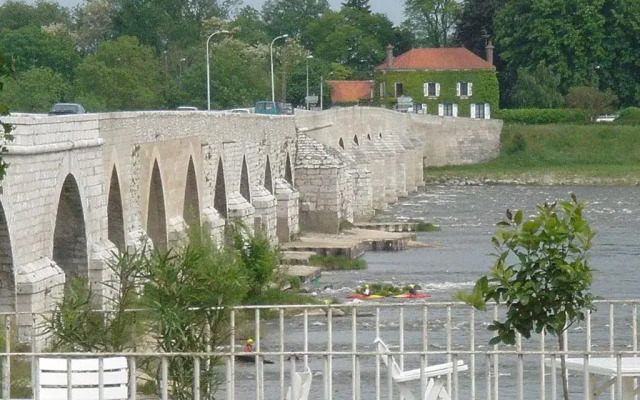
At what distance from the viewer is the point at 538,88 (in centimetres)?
9981

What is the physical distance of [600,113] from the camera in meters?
99.2

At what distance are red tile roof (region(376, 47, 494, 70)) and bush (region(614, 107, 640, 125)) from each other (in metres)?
9.25

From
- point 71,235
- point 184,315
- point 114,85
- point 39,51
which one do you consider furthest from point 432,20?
point 184,315

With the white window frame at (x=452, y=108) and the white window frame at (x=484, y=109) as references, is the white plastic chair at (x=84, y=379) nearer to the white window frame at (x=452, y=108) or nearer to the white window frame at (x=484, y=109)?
the white window frame at (x=484, y=109)

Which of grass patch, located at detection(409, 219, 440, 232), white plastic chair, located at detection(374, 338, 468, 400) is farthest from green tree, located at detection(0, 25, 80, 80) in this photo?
white plastic chair, located at detection(374, 338, 468, 400)

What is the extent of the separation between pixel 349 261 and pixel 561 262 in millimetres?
33779

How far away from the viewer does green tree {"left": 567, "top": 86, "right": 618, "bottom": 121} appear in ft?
320

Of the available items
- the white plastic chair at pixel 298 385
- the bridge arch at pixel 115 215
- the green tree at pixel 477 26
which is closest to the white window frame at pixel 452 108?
the green tree at pixel 477 26

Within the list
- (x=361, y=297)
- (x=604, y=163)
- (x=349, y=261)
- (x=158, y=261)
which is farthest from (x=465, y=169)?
(x=158, y=261)

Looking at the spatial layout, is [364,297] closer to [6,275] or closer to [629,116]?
[6,275]

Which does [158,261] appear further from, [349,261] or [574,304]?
[349,261]

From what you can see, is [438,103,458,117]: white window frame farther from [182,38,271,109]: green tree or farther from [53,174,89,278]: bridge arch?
[53,174,89,278]: bridge arch

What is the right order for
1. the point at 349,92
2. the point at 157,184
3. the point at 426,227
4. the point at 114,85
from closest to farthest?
the point at 157,184, the point at 426,227, the point at 114,85, the point at 349,92

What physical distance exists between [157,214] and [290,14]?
11275cm
